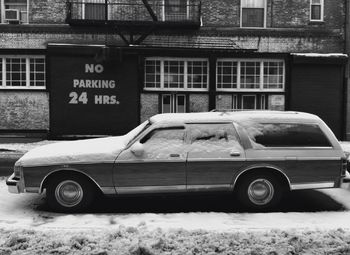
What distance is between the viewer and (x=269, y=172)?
7.25 meters

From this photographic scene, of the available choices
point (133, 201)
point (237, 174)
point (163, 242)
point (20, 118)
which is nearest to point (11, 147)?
point (20, 118)

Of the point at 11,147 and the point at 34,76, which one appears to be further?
the point at 34,76

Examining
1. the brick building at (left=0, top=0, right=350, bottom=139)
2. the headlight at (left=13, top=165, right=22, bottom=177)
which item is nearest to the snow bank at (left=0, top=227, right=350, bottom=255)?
the headlight at (left=13, top=165, right=22, bottom=177)

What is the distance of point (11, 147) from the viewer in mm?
15898

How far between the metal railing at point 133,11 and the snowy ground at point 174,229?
12.9 metres

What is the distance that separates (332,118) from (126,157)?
14977 mm

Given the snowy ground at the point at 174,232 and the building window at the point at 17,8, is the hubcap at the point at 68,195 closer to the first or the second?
the snowy ground at the point at 174,232

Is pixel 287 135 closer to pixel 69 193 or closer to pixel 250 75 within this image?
pixel 69 193

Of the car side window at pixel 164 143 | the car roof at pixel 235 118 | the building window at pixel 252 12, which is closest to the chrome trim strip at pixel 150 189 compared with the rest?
the car side window at pixel 164 143

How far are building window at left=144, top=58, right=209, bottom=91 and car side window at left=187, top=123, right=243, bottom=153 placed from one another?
40.7 ft

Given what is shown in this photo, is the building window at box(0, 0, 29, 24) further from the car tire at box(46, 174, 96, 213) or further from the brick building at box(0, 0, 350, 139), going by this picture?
the car tire at box(46, 174, 96, 213)

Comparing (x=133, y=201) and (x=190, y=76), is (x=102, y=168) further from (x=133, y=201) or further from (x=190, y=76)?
(x=190, y=76)

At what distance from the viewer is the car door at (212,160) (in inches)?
279

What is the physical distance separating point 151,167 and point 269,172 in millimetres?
1934
